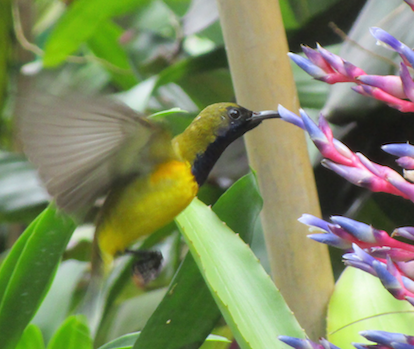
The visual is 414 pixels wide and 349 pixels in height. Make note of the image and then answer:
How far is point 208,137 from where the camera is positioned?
1.70 ft

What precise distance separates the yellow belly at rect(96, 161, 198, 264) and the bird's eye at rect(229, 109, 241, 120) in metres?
0.07

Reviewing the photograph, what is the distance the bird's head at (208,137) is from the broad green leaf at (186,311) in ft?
0.20

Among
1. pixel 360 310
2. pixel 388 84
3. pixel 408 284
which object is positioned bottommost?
pixel 360 310

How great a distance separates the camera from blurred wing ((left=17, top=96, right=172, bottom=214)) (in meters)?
0.40

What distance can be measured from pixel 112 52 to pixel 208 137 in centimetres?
76

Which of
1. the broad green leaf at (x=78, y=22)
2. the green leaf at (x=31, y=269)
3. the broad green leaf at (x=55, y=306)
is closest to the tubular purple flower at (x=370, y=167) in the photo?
the green leaf at (x=31, y=269)

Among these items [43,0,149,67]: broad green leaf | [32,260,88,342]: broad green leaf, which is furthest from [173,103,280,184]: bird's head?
[43,0,149,67]: broad green leaf

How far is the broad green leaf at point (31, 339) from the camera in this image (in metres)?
0.61

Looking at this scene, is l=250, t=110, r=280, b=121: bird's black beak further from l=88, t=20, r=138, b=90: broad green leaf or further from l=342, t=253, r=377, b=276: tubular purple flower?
l=88, t=20, r=138, b=90: broad green leaf

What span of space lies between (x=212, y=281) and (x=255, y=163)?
0.14 m

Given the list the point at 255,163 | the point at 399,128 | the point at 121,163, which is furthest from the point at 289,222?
the point at 399,128

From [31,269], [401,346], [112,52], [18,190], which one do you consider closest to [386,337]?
[401,346]

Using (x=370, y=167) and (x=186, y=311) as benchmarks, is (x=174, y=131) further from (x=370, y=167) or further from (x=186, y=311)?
(x=370, y=167)

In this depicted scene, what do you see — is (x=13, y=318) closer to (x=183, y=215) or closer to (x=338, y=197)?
(x=183, y=215)
